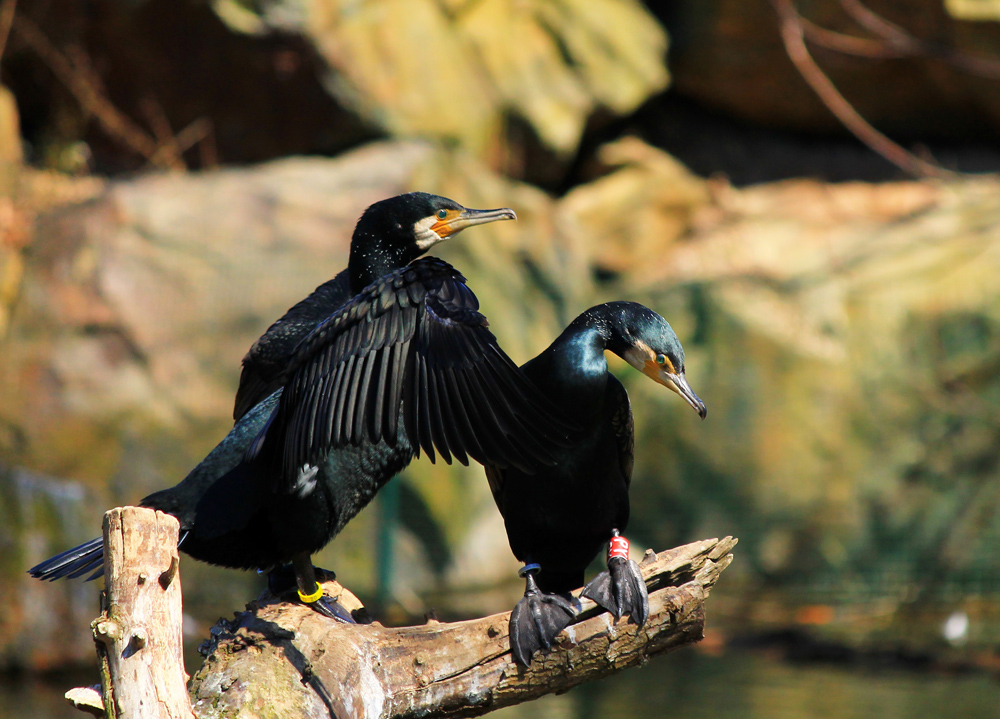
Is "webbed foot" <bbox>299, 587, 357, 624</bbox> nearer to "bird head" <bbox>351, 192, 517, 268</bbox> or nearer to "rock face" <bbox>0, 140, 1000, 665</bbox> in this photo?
"bird head" <bbox>351, 192, 517, 268</bbox>

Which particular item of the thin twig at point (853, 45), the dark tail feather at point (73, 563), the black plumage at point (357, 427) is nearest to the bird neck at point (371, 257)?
the black plumage at point (357, 427)

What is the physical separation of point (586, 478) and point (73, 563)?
1.19 metres

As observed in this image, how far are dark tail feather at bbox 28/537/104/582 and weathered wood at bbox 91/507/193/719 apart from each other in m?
0.38

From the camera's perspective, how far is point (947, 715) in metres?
4.84

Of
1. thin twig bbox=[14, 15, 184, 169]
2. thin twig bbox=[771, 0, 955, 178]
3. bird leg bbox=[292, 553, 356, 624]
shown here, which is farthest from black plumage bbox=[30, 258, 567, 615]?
thin twig bbox=[14, 15, 184, 169]

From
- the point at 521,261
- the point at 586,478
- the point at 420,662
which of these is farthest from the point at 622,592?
the point at 521,261

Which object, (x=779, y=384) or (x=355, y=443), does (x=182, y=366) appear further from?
(x=355, y=443)

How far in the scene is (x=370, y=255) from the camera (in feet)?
9.76

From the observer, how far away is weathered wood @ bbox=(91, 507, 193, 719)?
1973 mm

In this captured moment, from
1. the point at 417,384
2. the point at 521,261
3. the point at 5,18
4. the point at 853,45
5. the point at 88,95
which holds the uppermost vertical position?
the point at 5,18

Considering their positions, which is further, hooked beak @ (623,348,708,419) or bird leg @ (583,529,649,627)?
hooked beak @ (623,348,708,419)

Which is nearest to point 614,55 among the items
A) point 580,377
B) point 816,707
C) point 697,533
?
→ point 697,533

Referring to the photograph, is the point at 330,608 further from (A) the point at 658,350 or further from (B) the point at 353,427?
(A) the point at 658,350

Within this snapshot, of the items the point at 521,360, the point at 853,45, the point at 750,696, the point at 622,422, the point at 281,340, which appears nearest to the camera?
the point at 622,422
